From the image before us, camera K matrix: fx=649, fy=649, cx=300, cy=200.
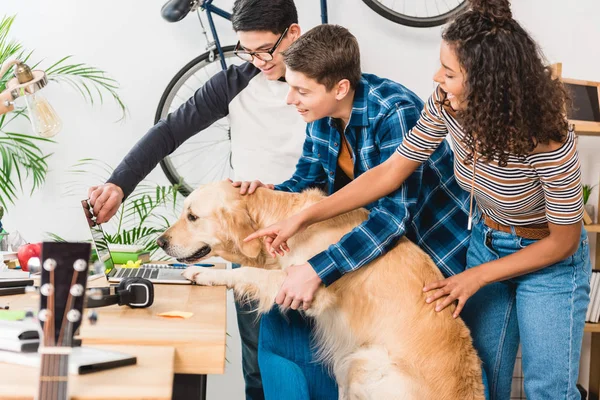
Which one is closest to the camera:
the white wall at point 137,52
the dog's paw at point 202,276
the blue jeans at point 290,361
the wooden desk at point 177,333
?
the wooden desk at point 177,333

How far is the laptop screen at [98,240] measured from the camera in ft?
6.35

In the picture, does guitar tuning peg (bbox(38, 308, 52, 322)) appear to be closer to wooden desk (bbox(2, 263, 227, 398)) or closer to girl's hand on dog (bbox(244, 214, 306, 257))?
wooden desk (bbox(2, 263, 227, 398))

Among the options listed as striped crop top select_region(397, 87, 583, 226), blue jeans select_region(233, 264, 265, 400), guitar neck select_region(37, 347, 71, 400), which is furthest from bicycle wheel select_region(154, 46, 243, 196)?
guitar neck select_region(37, 347, 71, 400)

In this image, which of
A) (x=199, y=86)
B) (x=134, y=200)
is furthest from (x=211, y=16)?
(x=134, y=200)

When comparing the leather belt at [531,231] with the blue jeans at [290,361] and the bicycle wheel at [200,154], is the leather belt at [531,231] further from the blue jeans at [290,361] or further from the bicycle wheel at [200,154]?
the bicycle wheel at [200,154]

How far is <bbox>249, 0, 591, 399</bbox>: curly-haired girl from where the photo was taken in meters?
1.42

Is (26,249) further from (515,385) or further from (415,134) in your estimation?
(515,385)

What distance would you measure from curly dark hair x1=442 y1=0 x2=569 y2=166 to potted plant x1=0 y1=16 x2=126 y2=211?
2218 mm

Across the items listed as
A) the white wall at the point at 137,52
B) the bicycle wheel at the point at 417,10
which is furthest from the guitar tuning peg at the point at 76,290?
the bicycle wheel at the point at 417,10

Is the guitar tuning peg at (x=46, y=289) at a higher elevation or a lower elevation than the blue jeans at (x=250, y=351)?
higher

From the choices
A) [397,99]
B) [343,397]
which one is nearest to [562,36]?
[397,99]

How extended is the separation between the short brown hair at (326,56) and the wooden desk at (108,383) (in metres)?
1.01

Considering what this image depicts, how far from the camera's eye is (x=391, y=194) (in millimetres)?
1815

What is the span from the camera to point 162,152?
8.35 ft
